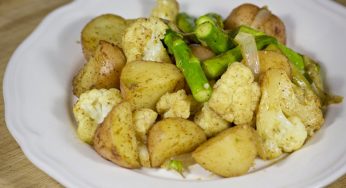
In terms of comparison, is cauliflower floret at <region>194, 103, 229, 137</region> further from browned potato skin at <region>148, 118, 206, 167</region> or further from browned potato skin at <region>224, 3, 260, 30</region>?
browned potato skin at <region>224, 3, 260, 30</region>

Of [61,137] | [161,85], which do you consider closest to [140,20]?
[161,85]

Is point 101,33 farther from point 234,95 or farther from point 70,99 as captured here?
point 234,95

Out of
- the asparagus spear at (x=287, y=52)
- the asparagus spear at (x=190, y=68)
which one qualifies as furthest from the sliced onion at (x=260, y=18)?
the asparagus spear at (x=190, y=68)

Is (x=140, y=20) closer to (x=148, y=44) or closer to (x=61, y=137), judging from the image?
(x=148, y=44)

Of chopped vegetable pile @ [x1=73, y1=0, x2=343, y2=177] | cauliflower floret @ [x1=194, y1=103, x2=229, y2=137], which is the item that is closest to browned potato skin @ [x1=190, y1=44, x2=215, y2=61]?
chopped vegetable pile @ [x1=73, y1=0, x2=343, y2=177]

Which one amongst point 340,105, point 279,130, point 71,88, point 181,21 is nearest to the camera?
point 279,130

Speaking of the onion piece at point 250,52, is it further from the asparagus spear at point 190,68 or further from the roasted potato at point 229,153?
the roasted potato at point 229,153

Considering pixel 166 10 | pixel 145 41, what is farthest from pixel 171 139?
pixel 166 10

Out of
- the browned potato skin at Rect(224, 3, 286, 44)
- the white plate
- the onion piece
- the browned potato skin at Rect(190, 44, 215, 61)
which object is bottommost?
the white plate
